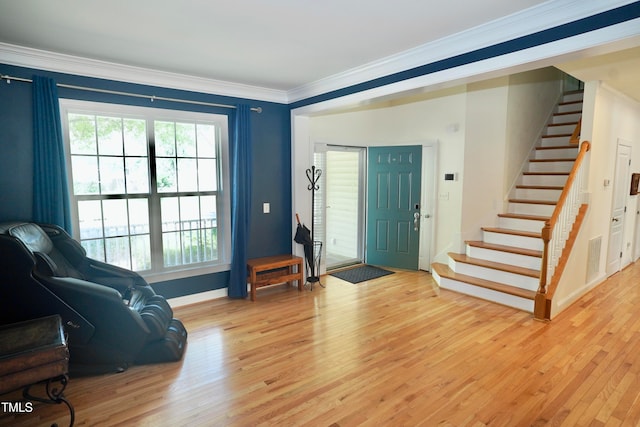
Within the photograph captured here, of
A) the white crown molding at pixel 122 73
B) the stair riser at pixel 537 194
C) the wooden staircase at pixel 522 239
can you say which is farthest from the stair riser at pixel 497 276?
the white crown molding at pixel 122 73

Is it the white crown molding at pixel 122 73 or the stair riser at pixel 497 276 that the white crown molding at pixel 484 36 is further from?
the stair riser at pixel 497 276

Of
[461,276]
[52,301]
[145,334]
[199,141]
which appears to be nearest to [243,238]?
[199,141]

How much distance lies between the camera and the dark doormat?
5.36 m

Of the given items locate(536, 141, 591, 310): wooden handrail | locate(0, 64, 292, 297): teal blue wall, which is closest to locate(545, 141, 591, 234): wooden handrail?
locate(536, 141, 591, 310): wooden handrail

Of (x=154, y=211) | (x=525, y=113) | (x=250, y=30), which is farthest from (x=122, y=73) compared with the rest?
(x=525, y=113)

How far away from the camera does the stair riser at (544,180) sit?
528 centimetres

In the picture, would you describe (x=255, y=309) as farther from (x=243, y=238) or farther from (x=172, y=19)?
(x=172, y=19)

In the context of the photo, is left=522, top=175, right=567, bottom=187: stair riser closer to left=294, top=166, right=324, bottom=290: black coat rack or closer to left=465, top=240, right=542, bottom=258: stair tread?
left=465, top=240, right=542, bottom=258: stair tread

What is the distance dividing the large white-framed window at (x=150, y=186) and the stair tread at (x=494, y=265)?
314cm

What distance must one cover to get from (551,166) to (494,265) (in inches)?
84.0

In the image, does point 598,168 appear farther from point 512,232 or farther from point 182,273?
point 182,273

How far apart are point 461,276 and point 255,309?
2726 mm

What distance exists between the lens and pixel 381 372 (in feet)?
9.14

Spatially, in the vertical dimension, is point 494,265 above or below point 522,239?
below
